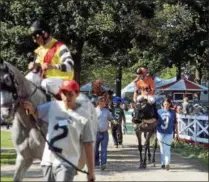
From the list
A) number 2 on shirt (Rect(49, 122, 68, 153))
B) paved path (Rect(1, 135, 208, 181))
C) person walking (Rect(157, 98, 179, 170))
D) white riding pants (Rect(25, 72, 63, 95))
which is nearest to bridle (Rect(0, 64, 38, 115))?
white riding pants (Rect(25, 72, 63, 95))

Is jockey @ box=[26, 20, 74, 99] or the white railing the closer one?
jockey @ box=[26, 20, 74, 99]

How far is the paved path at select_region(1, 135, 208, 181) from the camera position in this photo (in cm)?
1095

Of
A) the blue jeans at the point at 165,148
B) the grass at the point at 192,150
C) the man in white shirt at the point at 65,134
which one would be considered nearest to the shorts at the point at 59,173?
the man in white shirt at the point at 65,134

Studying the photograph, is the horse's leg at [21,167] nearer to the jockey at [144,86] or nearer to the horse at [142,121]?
the horse at [142,121]

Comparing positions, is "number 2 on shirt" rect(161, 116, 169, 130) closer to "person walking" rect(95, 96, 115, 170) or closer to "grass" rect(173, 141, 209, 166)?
"person walking" rect(95, 96, 115, 170)

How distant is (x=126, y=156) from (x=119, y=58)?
2413 cm

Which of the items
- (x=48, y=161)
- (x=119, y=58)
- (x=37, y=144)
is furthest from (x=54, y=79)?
(x=119, y=58)

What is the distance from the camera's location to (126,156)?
1548 cm

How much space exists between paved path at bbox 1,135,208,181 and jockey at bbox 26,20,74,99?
3.63 m

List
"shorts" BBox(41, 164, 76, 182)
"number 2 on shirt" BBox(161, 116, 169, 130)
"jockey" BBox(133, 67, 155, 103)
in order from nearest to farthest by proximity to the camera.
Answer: "shorts" BBox(41, 164, 76, 182) < "number 2 on shirt" BBox(161, 116, 169, 130) < "jockey" BBox(133, 67, 155, 103)

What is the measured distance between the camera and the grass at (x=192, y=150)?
50.2 ft

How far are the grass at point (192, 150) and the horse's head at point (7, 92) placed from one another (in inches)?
337

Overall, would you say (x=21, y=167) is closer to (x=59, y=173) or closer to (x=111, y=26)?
(x=59, y=173)

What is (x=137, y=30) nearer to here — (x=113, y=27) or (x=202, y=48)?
(x=113, y=27)
